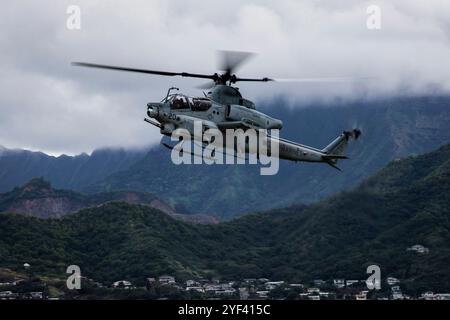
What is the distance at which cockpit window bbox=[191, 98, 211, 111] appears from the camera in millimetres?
66812

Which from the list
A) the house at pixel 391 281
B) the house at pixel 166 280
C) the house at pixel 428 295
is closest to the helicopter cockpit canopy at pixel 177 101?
the house at pixel 428 295

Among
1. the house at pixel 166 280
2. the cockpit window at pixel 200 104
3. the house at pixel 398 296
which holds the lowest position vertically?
the house at pixel 398 296

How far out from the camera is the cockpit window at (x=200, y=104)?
→ 219ft

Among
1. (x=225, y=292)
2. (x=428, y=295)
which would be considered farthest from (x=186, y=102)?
(x=225, y=292)

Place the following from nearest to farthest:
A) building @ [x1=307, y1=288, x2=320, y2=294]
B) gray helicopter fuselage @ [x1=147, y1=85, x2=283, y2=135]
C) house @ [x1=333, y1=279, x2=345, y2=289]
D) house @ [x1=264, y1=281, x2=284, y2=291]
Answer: gray helicopter fuselage @ [x1=147, y1=85, x2=283, y2=135] → building @ [x1=307, y1=288, x2=320, y2=294] → house @ [x1=333, y1=279, x2=345, y2=289] → house @ [x1=264, y1=281, x2=284, y2=291]

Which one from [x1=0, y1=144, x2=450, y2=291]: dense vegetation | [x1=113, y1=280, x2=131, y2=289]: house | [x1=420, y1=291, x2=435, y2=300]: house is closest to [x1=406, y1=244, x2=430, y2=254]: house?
[x1=0, y1=144, x2=450, y2=291]: dense vegetation

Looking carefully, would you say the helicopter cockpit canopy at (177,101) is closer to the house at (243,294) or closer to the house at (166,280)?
the house at (243,294)

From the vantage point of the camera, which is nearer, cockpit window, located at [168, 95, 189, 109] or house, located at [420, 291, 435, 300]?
cockpit window, located at [168, 95, 189, 109]

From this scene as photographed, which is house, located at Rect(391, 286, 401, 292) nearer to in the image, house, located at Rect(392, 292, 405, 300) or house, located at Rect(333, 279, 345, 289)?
house, located at Rect(392, 292, 405, 300)

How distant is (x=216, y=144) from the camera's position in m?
66.6

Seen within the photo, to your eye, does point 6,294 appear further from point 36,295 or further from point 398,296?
point 398,296
